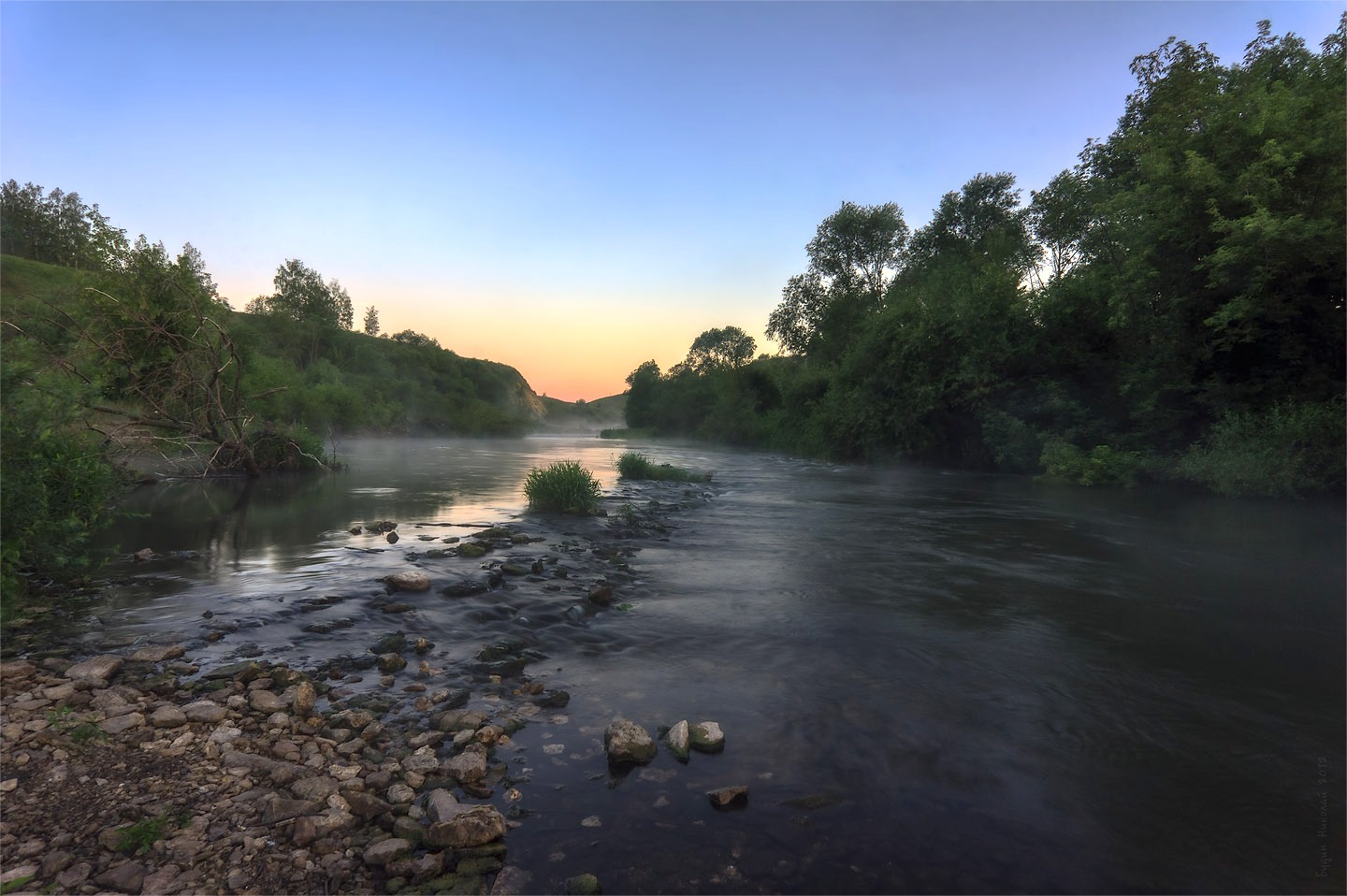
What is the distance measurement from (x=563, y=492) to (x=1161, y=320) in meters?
22.8

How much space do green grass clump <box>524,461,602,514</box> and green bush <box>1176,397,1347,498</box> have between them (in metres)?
20.4

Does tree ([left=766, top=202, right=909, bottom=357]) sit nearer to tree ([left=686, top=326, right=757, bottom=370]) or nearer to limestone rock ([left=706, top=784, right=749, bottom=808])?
tree ([left=686, top=326, right=757, bottom=370])

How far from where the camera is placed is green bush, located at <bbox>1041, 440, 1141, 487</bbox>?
2584cm

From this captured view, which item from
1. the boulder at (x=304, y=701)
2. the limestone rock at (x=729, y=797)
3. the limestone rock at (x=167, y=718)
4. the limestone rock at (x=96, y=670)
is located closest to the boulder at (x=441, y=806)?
the limestone rock at (x=729, y=797)

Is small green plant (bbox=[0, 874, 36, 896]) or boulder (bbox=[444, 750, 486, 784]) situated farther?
boulder (bbox=[444, 750, 486, 784])

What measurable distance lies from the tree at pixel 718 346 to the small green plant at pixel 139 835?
97.9 m

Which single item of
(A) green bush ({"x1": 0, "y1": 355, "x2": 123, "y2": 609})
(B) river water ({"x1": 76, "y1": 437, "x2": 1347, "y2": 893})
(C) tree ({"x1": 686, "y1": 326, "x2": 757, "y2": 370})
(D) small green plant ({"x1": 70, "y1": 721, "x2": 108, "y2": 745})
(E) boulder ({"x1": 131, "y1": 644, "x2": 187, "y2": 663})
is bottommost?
(B) river water ({"x1": 76, "y1": 437, "x2": 1347, "y2": 893})

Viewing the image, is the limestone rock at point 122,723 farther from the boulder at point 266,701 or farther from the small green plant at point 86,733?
the boulder at point 266,701

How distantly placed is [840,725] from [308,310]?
105 meters

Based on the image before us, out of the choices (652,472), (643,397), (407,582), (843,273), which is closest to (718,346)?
(643,397)

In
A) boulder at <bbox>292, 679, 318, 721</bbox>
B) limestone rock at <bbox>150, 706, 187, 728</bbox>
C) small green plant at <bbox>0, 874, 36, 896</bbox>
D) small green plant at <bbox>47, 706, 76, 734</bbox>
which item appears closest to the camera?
small green plant at <bbox>0, 874, 36, 896</bbox>

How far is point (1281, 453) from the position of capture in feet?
64.6

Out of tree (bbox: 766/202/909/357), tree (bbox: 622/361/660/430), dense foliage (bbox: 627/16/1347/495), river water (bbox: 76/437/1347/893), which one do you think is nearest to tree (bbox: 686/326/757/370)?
tree (bbox: 622/361/660/430)

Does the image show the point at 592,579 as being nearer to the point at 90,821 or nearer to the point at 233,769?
the point at 233,769
